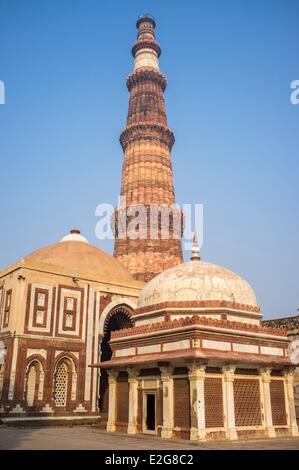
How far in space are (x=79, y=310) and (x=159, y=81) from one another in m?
26.8

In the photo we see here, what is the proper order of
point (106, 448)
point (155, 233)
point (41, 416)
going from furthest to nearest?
point (155, 233) → point (41, 416) → point (106, 448)

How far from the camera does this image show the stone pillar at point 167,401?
621 inches

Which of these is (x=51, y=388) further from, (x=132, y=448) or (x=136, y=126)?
(x=136, y=126)

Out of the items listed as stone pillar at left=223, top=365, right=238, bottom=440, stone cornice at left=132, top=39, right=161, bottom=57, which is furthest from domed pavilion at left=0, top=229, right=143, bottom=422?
stone cornice at left=132, top=39, right=161, bottom=57

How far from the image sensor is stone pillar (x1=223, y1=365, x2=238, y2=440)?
607 inches

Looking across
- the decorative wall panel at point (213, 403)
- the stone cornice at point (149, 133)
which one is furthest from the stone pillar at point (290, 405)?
the stone cornice at point (149, 133)

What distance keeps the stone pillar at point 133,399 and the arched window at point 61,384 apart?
23.1ft

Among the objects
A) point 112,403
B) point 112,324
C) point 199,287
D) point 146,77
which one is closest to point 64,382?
point 112,324

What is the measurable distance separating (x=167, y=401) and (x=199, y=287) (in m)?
4.83

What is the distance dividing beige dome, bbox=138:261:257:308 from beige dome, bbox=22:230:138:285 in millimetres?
6884

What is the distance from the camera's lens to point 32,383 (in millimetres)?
22969

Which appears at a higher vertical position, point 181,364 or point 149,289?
point 149,289

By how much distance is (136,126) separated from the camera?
41.6 m

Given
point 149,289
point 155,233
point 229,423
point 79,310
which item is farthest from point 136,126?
point 229,423
